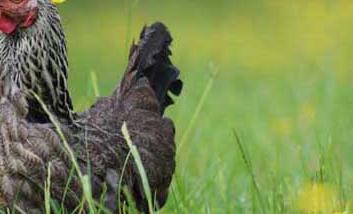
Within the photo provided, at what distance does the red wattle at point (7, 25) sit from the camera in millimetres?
4980

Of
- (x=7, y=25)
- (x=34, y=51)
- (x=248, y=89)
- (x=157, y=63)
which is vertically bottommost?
(x=248, y=89)

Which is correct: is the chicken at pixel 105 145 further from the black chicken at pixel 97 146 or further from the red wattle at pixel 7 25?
the red wattle at pixel 7 25

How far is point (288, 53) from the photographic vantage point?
1328 centimetres

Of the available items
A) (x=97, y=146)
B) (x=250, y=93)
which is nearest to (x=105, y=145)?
(x=97, y=146)

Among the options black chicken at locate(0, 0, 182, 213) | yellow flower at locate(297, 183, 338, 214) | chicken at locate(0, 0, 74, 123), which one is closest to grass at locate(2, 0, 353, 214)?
yellow flower at locate(297, 183, 338, 214)

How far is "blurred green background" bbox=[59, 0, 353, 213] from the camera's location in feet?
17.3

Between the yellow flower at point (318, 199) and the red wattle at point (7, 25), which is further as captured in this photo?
the red wattle at point (7, 25)

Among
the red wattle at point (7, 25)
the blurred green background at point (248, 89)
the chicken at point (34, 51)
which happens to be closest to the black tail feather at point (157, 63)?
the blurred green background at point (248, 89)

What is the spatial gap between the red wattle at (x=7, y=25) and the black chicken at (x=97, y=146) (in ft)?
0.52

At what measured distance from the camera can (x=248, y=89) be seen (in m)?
11.4

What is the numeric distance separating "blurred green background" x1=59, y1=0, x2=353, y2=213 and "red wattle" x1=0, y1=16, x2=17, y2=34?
17.4 inches

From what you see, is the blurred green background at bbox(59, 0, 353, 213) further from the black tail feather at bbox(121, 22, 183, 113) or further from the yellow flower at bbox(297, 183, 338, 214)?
the black tail feather at bbox(121, 22, 183, 113)

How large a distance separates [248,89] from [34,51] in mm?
6384

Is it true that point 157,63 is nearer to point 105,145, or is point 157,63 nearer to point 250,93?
point 105,145
